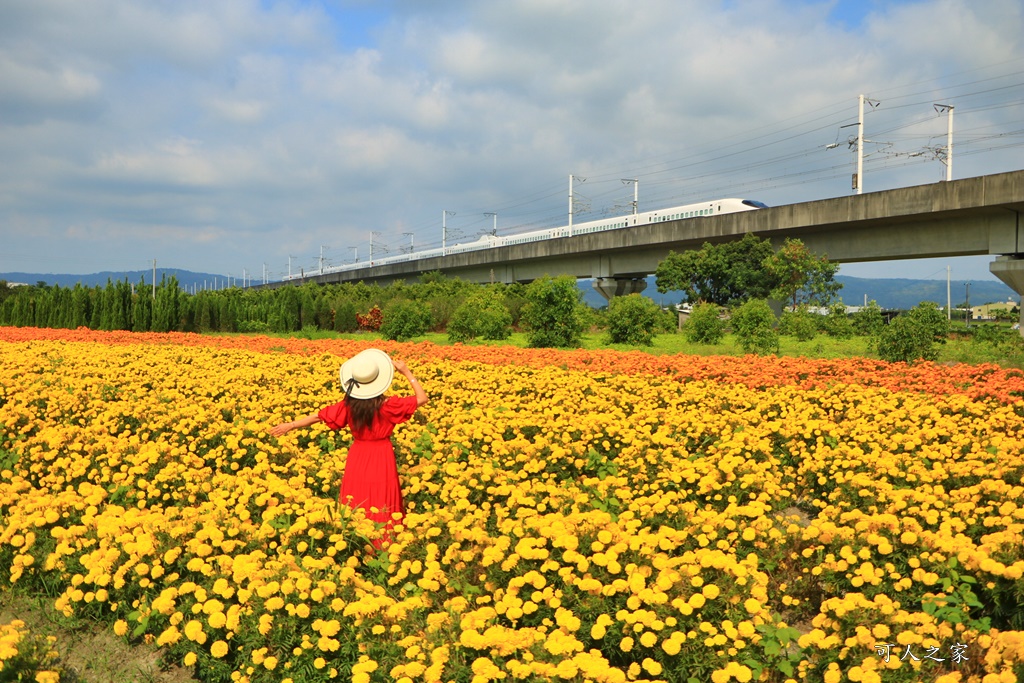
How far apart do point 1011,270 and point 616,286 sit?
18021 millimetres

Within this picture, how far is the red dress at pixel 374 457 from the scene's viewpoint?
13.9 ft

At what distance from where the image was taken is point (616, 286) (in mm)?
36062

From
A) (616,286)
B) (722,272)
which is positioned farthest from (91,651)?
(616,286)

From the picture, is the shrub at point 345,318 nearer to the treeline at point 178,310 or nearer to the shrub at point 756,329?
the treeline at point 178,310

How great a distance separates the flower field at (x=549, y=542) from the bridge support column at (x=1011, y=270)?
16.0 m

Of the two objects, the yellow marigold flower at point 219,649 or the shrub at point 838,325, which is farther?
the shrub at point 838,325

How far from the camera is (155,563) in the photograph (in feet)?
11.3

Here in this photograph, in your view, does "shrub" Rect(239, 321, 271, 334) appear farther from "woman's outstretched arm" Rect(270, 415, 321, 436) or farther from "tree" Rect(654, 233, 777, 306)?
"woman's outstretched arm" Rect(270, 415, 321, 436)

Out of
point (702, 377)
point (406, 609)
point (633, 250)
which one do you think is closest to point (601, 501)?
point (406, 609)

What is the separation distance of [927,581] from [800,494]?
216 centimetres

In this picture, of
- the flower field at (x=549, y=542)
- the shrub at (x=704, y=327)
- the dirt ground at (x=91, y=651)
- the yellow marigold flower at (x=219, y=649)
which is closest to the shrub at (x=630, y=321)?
the shrub at (x=704, y=327)

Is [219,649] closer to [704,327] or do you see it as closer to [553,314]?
[553,314]

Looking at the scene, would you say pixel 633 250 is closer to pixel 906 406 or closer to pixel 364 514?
pixel 906 406

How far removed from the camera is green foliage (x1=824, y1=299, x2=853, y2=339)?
22.9m
